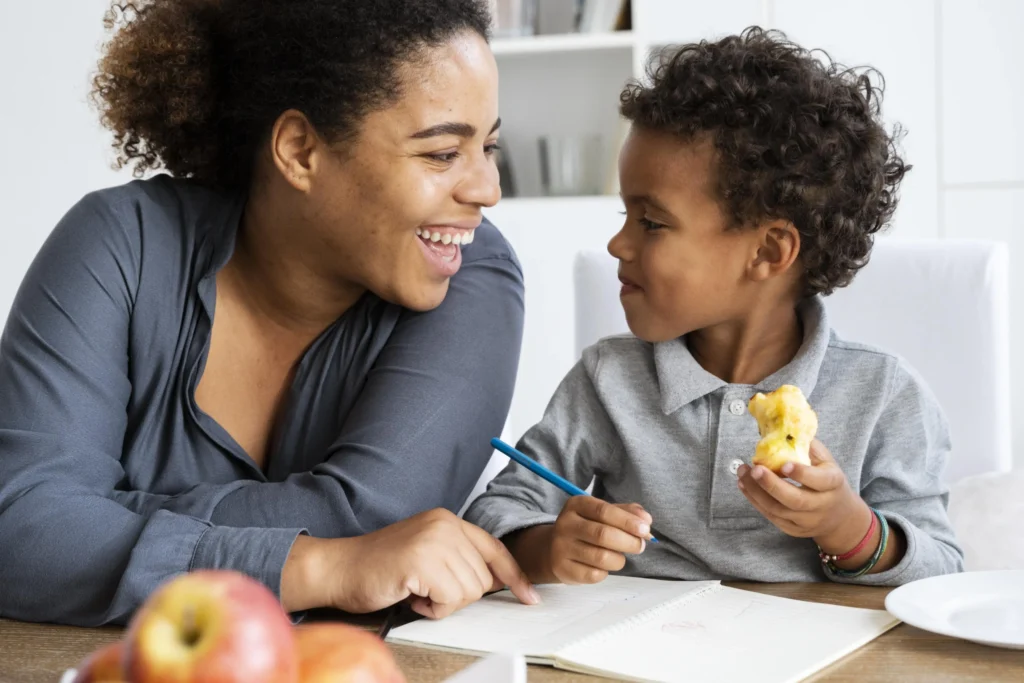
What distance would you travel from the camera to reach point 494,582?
107cm

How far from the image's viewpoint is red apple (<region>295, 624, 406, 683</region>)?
44 cm

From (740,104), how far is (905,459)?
44 centimetres

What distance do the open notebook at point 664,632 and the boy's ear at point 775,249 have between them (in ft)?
1.34

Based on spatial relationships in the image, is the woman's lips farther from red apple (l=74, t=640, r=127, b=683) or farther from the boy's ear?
red apple (l=74, t=640, r=127, b=683)

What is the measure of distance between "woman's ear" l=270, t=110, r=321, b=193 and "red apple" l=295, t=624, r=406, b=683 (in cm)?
95

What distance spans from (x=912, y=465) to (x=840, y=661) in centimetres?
44

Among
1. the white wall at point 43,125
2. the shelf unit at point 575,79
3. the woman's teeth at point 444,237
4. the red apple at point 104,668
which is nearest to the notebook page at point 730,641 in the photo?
the red apple at point 104,668

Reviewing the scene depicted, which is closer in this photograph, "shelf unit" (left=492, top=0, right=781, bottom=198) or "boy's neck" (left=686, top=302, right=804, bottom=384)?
"boy's neck" (left=686, top=302, right=804, bottom=384)

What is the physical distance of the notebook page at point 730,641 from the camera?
A: 0.81 m

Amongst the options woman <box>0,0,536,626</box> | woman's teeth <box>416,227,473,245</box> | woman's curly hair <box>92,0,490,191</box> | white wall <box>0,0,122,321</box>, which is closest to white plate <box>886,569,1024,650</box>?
woman <box>0,0,536,626</box>

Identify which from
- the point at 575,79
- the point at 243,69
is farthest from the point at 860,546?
the point at 575,79

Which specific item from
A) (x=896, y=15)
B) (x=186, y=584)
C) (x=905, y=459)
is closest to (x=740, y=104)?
(x=905, y=459)

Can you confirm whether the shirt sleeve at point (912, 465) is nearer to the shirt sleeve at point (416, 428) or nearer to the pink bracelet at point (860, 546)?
the pink bracelet at point (860, 546)

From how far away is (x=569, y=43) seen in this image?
337 cm
